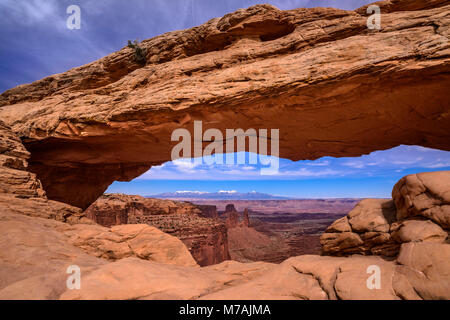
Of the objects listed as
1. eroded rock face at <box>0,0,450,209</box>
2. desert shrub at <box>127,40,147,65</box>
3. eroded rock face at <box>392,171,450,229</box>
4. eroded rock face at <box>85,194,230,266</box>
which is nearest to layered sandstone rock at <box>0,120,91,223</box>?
eroded rock face at <box>0,0,450,209</box>

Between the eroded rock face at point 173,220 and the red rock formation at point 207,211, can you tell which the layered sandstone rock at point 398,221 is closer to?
the eroded rock face at point 173,220

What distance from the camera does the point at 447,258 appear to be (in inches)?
99.7

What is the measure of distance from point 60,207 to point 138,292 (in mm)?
6257

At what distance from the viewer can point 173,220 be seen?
20.9 meters

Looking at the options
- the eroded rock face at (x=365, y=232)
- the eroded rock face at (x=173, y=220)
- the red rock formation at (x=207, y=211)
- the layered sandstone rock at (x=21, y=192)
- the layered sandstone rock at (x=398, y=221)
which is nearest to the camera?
the layered sandstone rock at (x=398, y=221)

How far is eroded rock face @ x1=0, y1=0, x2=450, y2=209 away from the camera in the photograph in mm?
5426

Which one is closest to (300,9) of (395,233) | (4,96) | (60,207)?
(395,233)

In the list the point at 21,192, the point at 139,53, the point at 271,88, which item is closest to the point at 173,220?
the point at 21,192

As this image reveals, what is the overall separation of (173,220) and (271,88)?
59.5 ft

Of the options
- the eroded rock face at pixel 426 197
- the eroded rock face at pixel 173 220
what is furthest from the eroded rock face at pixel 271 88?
the eroded rock face at pixel 173 220

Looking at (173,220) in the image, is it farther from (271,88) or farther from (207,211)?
(271,88)

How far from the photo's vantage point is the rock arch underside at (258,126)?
9.94 ft

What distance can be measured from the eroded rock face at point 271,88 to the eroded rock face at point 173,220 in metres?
9.41

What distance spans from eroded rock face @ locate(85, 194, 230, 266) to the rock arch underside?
9206 mm
